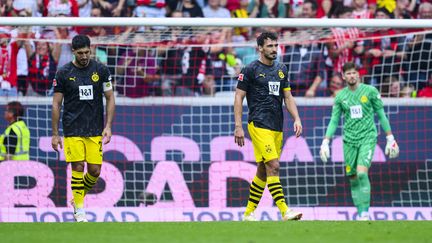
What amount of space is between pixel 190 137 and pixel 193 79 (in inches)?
42.1

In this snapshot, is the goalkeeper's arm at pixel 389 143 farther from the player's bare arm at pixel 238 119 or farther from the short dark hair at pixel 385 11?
the short dark hair at pixel 385 11

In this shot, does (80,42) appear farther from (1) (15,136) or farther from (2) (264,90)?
(1) (15,136)

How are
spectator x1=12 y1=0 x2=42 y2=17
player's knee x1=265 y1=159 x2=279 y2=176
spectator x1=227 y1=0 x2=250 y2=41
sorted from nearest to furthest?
1. player's knee x1=265 y1=159 x2=279 y2=176
2. spectator x1=12 y1=0 x2=42 y2=17
3. spectator x1=227 y1=0 x2=250 y2=41

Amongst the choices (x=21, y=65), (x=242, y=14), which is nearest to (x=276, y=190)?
(x=21, y=65)

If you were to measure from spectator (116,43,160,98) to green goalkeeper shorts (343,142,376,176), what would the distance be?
3.88m

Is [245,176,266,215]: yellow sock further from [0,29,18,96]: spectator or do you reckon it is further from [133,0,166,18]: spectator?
[133,0,166,18]: spectator

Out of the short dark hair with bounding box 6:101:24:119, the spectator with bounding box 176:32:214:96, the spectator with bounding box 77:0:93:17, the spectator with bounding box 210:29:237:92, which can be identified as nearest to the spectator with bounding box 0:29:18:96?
the short dark hair with bounding box 6:101:24:119

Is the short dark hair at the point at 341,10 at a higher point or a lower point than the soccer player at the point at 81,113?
higher

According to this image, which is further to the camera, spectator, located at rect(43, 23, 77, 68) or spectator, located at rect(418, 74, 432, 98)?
spectator, located at rect(418, 74, 432, 98)

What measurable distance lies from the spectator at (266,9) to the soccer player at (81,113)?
21.4ft

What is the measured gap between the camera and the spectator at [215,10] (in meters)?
19.1

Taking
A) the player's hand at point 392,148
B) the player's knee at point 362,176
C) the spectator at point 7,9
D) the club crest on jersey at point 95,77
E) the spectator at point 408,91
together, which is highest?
the spectator at point 7,9

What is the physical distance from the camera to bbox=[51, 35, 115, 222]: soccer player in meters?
13.0

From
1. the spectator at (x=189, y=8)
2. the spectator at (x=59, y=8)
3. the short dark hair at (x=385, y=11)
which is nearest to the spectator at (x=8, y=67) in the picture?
the spectator at (x=59, y=8)
